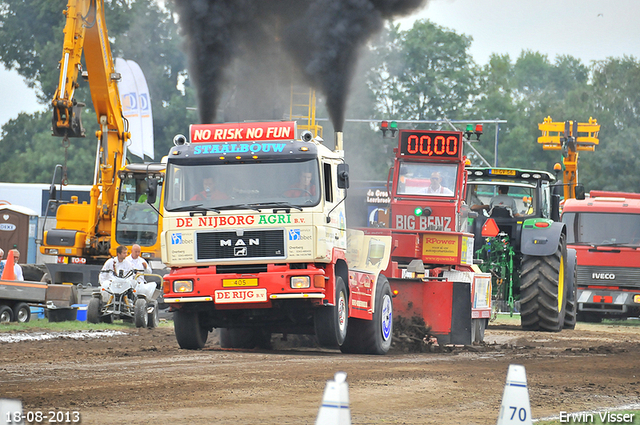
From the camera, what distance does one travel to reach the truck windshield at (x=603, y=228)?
24.4m

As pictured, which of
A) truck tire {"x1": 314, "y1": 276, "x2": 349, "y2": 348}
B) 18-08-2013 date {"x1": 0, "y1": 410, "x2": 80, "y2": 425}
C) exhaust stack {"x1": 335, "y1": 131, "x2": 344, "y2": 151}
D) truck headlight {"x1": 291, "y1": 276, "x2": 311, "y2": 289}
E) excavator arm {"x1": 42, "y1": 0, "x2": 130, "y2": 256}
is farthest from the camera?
excavator arm {"x1": 42, "y1": 0, "x2": 130, "y2": 256}

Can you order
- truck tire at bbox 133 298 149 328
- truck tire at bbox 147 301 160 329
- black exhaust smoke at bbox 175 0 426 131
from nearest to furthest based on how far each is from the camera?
1. black exhaust smoke at bbox 175 0 426 131
2. truck tire at bbox 133 298 149 328
3. truck tire at bbox 147 301 160 329

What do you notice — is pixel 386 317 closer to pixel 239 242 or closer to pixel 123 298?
pixel 239 242

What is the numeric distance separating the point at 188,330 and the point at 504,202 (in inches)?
330

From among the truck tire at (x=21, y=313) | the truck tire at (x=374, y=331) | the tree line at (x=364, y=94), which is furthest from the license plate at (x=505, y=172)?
the tree line at (x=364, y=94)

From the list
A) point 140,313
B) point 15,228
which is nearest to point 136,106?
point 15,228

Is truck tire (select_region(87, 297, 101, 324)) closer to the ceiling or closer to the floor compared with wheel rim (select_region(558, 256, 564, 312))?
closer to the floor

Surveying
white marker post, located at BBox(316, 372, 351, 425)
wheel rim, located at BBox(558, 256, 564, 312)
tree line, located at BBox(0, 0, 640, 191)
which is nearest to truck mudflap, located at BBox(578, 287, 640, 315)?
wheel rim, located at BBox(558, 256, 564, 312)

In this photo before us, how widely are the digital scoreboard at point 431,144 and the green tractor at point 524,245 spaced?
1379 millimetres

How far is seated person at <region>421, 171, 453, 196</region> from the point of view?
1748cm

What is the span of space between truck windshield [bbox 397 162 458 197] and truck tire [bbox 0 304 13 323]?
8.50 metres

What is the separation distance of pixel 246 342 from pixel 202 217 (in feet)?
10.7

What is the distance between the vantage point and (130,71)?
41.1 metres

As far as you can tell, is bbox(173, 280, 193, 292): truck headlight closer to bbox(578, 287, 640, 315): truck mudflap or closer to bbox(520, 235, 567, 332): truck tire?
bbox(520, 235, 567, 332): truck tire
